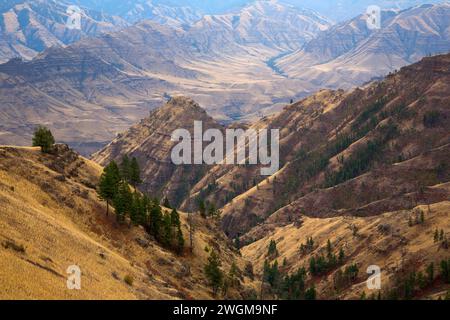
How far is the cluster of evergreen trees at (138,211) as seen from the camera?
96.6 m

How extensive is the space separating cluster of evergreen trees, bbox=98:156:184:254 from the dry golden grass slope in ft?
9.33

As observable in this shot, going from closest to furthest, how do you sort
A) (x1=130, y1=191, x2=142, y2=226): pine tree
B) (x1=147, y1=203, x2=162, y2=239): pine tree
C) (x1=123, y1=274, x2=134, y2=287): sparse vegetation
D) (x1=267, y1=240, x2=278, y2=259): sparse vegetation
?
(x1=123, y1=274, x2=134, y2=287): sparse vegetation → (x1=130, y1=191, x2=142, y2=226): pine tree → (x1=147, y1=203, x2=162, y2=239): pine tree → (x1=267, y1=240, x2=278, y2=259): sparse vegetation

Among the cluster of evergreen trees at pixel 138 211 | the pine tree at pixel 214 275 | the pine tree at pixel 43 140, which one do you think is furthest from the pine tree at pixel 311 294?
the pine tree at pixel 43 140

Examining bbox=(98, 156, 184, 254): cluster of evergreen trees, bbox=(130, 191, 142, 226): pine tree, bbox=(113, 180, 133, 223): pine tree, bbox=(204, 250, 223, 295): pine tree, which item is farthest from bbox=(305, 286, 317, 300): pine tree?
bbox=(113, 180, 133, 223): pine tree

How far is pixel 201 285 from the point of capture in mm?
95125

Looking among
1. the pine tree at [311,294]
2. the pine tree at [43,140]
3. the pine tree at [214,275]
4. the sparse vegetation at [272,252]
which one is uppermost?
the pine tree at [43,140]

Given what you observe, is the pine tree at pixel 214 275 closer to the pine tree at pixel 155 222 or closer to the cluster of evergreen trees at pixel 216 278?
the cluster of evergreen trees at pixel 216 278

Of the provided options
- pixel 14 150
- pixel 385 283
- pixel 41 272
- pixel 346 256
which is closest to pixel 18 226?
pixel 41 272

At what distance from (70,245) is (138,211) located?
26.0 meters

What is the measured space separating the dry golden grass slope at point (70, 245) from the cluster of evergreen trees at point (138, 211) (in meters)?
2.84

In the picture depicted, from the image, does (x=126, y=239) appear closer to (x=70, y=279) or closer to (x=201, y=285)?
(x=201, y=285)

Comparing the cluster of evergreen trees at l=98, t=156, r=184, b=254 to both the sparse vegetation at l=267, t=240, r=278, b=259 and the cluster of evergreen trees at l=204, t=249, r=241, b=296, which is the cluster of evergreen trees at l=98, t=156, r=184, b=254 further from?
the sparse vegetation at l=267, t=240, r=278, b=259

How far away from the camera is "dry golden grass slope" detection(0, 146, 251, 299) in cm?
5891
